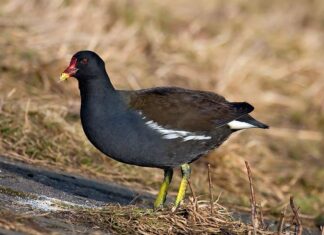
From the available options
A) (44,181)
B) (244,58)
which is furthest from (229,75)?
(44,181)

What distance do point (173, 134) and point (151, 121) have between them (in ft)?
0.63

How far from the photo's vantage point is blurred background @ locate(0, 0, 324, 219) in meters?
8.45

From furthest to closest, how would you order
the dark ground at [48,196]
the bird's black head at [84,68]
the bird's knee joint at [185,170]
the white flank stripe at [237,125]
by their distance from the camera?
1. the white flank stripe at [237,125]
2. the bird's knee joint at [185,170]
3. the bird's black head at [84,68]
4. the dark ground at [48,196]

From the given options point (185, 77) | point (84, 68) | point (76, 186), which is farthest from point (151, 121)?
point (185, 77)

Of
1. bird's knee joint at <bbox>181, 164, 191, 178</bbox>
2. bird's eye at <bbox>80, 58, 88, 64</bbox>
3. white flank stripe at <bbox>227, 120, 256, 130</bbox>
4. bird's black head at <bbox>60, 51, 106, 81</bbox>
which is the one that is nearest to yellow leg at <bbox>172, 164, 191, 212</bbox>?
bird's knee joint at <bbox>181, 164, 191, 178</bbox>

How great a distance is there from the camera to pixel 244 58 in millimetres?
13016

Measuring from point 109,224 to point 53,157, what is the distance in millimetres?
2468

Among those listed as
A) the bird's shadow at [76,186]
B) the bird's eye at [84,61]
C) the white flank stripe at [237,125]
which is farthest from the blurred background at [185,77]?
A: the bird's eye at [84,61]

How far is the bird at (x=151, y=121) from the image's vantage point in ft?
20.8

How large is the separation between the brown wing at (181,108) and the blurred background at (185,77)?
1555 millimetres

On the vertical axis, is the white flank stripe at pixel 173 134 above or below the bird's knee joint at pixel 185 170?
above

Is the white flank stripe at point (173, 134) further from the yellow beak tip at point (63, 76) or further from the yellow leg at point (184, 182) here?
the yellow beak tip at point (63, 76)

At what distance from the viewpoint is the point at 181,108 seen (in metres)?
6.65

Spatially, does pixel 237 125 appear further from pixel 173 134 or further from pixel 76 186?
pixel 76 186
